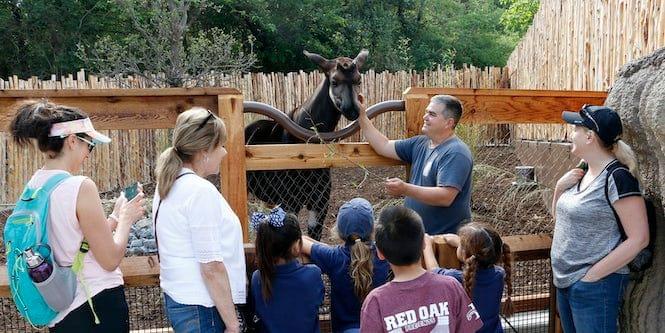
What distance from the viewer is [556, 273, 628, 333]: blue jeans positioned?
8.61 feet

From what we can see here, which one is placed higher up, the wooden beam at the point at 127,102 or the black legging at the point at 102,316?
the wooden beam at the point at 127,102

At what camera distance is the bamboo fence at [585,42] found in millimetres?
6013

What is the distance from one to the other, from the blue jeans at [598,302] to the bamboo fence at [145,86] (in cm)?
503

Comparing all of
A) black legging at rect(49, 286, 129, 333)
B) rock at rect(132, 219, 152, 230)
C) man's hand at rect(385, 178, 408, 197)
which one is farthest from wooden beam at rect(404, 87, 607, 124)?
rock at rect(132, 219, 152, 230)

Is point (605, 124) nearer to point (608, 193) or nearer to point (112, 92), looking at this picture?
point (608, 193)

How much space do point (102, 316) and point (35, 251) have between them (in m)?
0.35

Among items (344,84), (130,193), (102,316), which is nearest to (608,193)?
(130,193)

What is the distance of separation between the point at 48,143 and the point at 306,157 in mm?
1642

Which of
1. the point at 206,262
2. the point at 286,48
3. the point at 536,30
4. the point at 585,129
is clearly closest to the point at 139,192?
the point at 206,262

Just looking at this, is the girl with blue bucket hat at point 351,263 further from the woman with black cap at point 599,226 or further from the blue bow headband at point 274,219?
the woman with black cap at point 599,226

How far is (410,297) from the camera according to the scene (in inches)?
82.4

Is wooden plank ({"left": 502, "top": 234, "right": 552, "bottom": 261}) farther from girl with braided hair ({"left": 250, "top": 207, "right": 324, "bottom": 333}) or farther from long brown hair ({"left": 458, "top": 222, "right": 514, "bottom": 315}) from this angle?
girl with braided hair ({"left": 250, "top": 207, "right": 324, "bottom": 333})

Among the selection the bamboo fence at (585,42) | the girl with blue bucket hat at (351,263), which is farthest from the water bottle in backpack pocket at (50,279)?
the bamboo fence at (585,42)

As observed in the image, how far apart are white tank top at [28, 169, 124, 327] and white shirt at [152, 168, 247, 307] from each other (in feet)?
0.81
